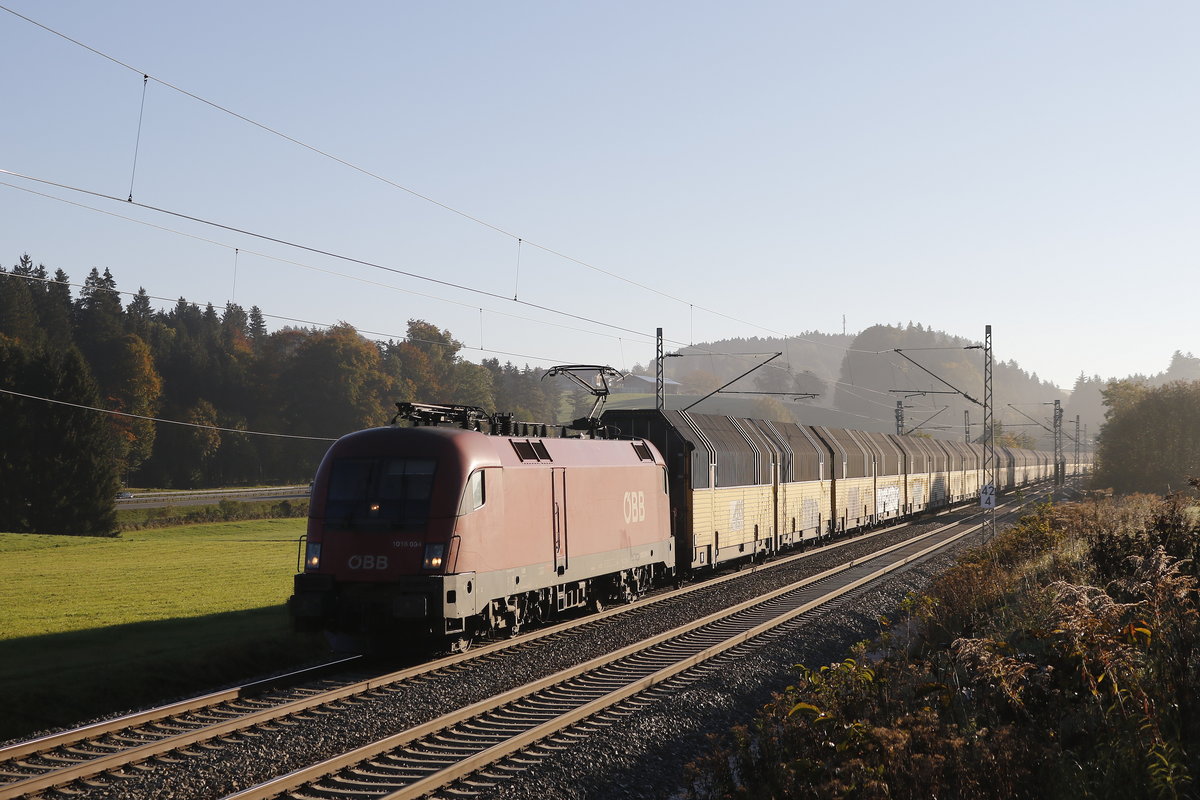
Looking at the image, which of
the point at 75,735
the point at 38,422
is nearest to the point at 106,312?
the point at 38,422

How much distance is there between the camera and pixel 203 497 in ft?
225

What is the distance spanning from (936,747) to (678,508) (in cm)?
1624

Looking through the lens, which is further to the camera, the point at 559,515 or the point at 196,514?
the point at 196,514

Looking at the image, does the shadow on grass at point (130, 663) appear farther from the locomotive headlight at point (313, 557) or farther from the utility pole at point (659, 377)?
the utility pole at point (659, 377)

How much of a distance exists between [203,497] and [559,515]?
56.9m

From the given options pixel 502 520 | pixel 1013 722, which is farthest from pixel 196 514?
pixel 1013 722

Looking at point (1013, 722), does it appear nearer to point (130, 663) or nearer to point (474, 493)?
point (474, 493)

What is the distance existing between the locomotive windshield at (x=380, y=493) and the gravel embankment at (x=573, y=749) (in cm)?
232

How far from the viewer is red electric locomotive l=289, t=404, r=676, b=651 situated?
569 inches

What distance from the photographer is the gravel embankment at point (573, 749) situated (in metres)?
9.39

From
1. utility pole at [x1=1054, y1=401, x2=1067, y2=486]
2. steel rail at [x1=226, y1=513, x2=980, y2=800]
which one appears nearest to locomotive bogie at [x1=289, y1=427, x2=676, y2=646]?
steel rail at [x1=226, y1=513, x2=980, y2=800]

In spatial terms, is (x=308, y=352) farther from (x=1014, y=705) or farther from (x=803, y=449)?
(x=1014, y=705)

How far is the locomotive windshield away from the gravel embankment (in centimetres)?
232

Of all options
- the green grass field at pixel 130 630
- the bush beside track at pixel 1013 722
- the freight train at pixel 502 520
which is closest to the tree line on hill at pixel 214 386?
the green grass field at pixel 130 630
